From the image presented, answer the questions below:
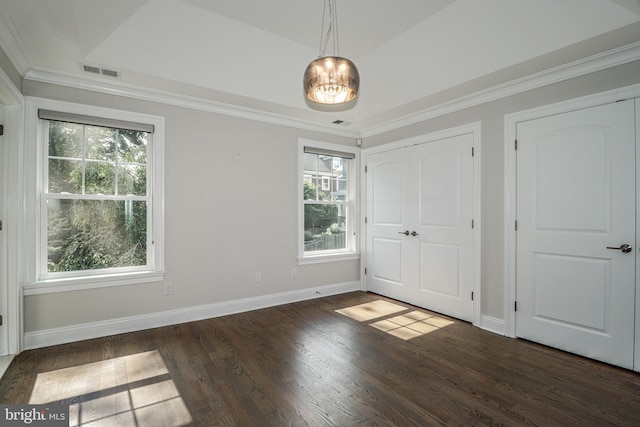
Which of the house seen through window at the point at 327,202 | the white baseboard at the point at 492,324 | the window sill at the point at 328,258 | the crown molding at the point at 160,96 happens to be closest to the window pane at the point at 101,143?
the crown molding at the point at 160,96

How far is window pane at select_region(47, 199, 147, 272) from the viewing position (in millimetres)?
2902

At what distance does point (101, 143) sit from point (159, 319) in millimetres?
1882

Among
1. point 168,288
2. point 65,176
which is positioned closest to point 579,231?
point 168,288

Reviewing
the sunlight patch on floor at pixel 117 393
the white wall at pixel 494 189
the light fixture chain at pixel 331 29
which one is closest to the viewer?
the sunlight patch on floor at pixel 117 393

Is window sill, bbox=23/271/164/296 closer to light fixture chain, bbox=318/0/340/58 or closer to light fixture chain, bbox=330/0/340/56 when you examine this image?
light fixture chain, bbox=318/0/340/58

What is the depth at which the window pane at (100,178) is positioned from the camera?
3010mm

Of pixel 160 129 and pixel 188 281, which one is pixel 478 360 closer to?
pixel 188 281

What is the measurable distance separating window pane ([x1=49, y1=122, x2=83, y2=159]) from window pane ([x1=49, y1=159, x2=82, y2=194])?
0.24 feet

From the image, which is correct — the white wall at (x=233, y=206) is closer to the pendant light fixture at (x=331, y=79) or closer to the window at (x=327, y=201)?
the window at (x=327, y=201)

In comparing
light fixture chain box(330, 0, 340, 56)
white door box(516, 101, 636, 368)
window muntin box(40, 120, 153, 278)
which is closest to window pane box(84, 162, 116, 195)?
window muntin box(40, 120, 153, 278)

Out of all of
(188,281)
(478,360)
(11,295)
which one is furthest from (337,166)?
(11,295)

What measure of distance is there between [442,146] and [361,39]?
1512mm

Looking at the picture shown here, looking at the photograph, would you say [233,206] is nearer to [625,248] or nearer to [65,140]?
[65,140]

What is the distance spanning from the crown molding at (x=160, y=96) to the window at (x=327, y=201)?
40 cm
